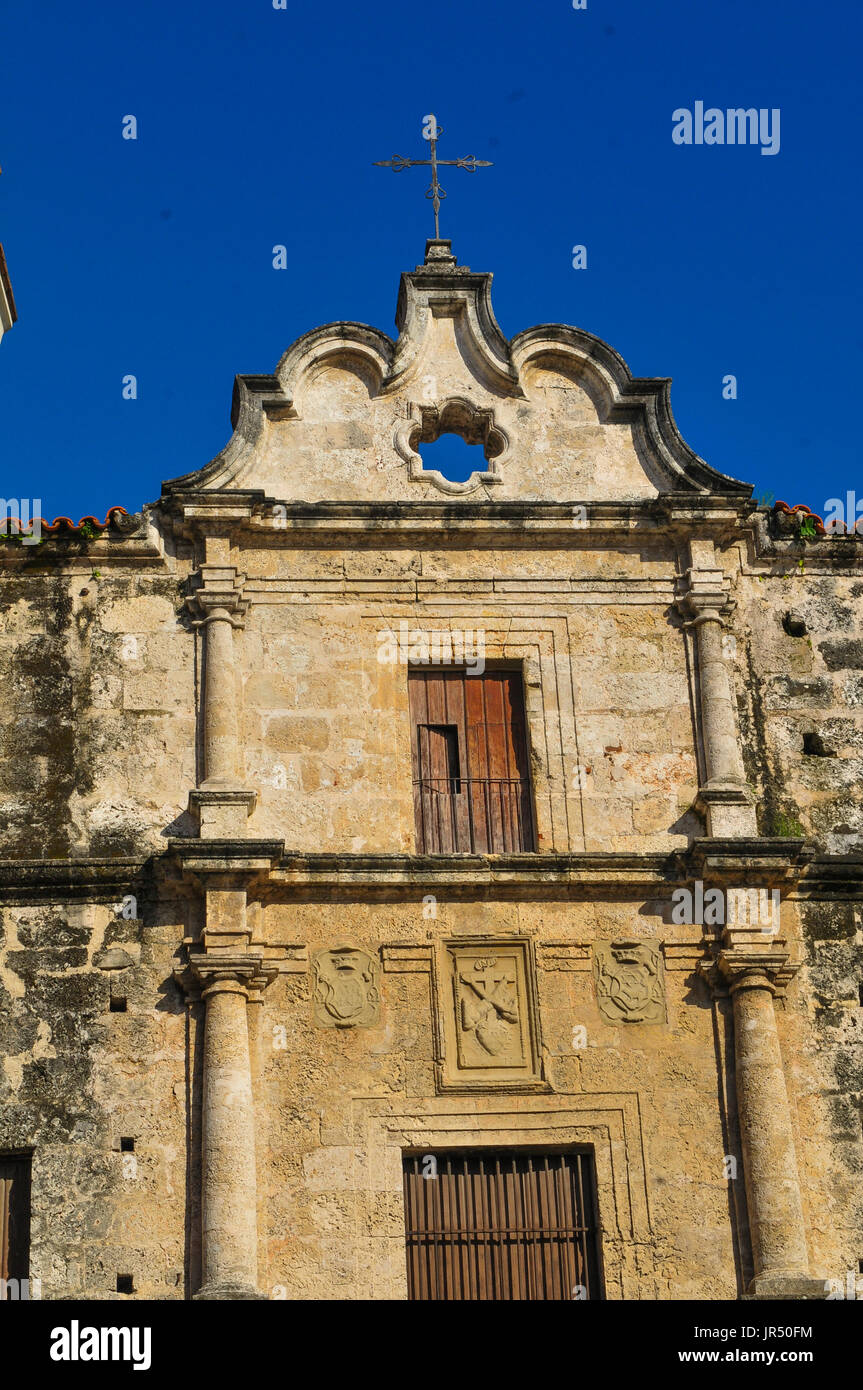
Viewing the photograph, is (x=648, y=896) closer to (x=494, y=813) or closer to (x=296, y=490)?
(x=494, y=813)

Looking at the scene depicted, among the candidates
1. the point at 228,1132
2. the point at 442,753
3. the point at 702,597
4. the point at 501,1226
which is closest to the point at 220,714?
the point at 442,753

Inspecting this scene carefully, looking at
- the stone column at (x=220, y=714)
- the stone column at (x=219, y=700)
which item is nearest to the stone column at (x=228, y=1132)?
the stone column at (x=220, y=714)

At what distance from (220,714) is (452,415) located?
10.7 feet

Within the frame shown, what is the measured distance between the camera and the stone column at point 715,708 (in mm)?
15867

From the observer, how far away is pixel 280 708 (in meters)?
16.1

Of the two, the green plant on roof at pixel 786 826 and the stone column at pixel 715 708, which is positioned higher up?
the stone column at pixel 715 708

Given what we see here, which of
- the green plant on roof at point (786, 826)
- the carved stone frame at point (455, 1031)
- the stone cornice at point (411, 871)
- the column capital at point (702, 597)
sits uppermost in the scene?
the column capital at point (702, 597)

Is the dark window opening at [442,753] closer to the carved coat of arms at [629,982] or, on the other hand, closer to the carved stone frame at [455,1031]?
the carved stone frame at [455,1031]

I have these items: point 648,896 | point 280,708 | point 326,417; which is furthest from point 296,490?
point 648,896

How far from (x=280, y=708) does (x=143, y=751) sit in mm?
1030

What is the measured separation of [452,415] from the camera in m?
17.4

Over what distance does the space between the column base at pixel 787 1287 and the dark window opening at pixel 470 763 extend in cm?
342

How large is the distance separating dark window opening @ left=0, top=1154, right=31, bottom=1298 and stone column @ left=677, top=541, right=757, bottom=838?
5.30 meters
